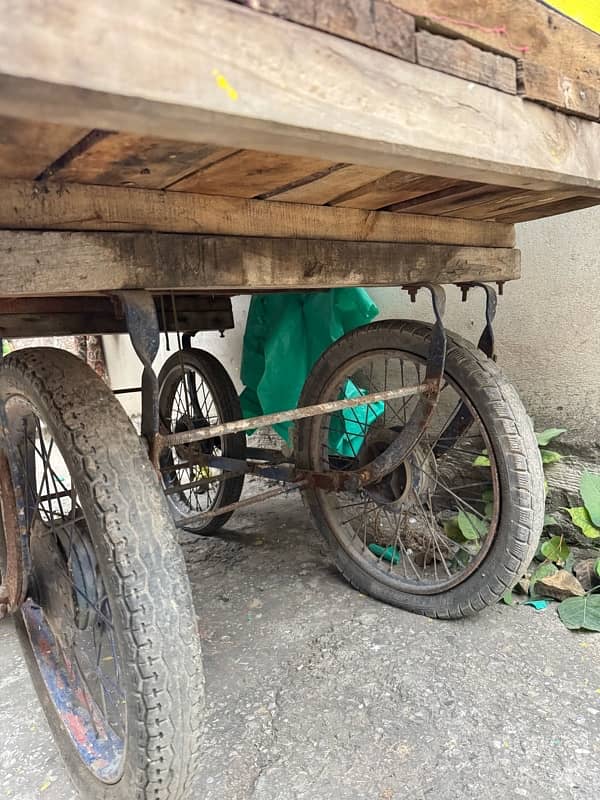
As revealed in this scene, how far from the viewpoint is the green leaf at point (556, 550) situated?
2.30 meters

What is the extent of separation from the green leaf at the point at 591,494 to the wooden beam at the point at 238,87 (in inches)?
70.0

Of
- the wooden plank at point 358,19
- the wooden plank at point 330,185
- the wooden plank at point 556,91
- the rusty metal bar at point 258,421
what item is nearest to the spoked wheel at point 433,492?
the rusty metal bar at point 258,421

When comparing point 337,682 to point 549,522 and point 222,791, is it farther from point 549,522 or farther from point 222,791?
point 549,522

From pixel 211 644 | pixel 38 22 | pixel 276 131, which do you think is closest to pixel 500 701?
pixel 211 644

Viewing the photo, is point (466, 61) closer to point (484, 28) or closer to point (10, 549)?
point (484, 28)

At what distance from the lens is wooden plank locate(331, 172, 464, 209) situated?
1.17 m

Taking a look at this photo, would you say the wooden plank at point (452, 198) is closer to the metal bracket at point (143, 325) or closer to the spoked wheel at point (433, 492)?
the spoked wheel at point (433, 492)

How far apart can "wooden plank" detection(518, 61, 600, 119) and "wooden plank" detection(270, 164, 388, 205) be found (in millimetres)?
287

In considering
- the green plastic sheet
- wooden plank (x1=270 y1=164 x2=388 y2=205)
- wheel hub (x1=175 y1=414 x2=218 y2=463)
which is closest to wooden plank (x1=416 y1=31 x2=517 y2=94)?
wooden plank (x1=270 y1=164 x2=388 y2=205)

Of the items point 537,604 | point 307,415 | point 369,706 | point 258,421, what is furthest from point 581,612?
point 258,421

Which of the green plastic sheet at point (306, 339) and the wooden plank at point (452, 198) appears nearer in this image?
the wooden plank at point (452, 198)

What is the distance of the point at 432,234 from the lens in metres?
1.60

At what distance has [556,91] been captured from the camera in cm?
98

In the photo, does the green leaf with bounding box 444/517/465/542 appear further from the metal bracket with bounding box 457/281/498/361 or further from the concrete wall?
the metal bracket with bounding box 457/281/498/361
